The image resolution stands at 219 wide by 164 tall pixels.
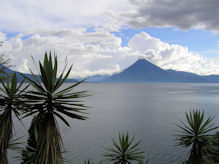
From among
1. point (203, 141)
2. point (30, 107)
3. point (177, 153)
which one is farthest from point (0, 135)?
point (177, 153)

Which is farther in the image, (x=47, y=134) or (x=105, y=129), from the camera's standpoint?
(x=105, y=129)

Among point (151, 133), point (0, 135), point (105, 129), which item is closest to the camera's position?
point (0, 135)

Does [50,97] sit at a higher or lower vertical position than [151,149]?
higher

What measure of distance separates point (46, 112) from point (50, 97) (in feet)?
1.66

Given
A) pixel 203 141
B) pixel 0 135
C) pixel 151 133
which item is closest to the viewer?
pixel 0 135

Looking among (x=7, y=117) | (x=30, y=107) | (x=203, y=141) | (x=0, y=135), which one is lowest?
(x=203, y=141)

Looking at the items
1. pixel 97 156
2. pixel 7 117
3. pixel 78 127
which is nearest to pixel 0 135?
pixel 7 117

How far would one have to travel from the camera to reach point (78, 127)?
48.8 meters

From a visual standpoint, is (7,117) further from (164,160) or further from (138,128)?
(138,128)

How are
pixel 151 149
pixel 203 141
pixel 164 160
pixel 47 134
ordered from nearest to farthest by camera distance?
1. pixel 47 134
2. pixel 203 141
3. pixel 164 160
4. pixel 151 149

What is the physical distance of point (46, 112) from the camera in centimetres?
557

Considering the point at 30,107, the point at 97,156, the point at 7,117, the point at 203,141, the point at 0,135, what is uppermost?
the point at 30,107

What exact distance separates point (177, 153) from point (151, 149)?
14.5ft

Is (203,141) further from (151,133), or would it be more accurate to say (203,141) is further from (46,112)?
(151,133)
